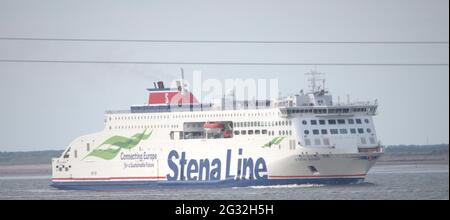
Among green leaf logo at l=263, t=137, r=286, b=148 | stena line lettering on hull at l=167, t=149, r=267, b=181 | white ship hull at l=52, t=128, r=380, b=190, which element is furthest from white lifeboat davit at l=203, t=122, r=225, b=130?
green leaf logo at l=263, t=137, r=286, b=148

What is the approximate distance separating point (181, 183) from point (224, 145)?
8.54 ft

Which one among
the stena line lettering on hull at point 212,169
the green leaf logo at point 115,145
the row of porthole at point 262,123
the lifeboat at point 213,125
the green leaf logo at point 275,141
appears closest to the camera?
the green leaf logo at point 275,141

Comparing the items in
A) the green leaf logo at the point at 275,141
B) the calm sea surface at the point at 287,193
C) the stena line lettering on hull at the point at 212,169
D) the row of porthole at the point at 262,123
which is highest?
the row of porthole at the point at 262,123

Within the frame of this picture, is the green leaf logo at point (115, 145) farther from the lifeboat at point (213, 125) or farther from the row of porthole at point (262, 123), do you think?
the row of porthole at point (262, 123)

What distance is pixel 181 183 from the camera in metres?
42.2

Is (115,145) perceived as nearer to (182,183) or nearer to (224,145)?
(182,183)

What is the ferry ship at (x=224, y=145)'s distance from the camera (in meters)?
39.9

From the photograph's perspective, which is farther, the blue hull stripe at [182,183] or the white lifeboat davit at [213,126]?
the white lifeboat davit at [213,126]

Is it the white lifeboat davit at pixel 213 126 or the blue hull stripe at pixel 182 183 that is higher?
the white lifeboat davit at pixel 213 126

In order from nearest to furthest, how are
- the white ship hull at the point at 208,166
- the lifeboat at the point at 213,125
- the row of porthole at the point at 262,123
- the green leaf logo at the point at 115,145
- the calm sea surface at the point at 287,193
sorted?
the calm sea surface at the point at 287,193 < the white ship hull at the point at 208,166 < the row of porthole at the point at 262,123 < the lifeboat at the point at 213,125 < the green leaf logo at the point at 115,145

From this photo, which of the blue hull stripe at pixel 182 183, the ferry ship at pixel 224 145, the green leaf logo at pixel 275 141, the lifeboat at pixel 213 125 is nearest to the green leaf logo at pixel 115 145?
the ferry ship at pixel 224 145

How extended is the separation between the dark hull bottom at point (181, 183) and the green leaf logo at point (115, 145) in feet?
4.19

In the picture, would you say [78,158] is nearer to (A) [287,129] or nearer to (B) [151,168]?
(B) [151,168]
